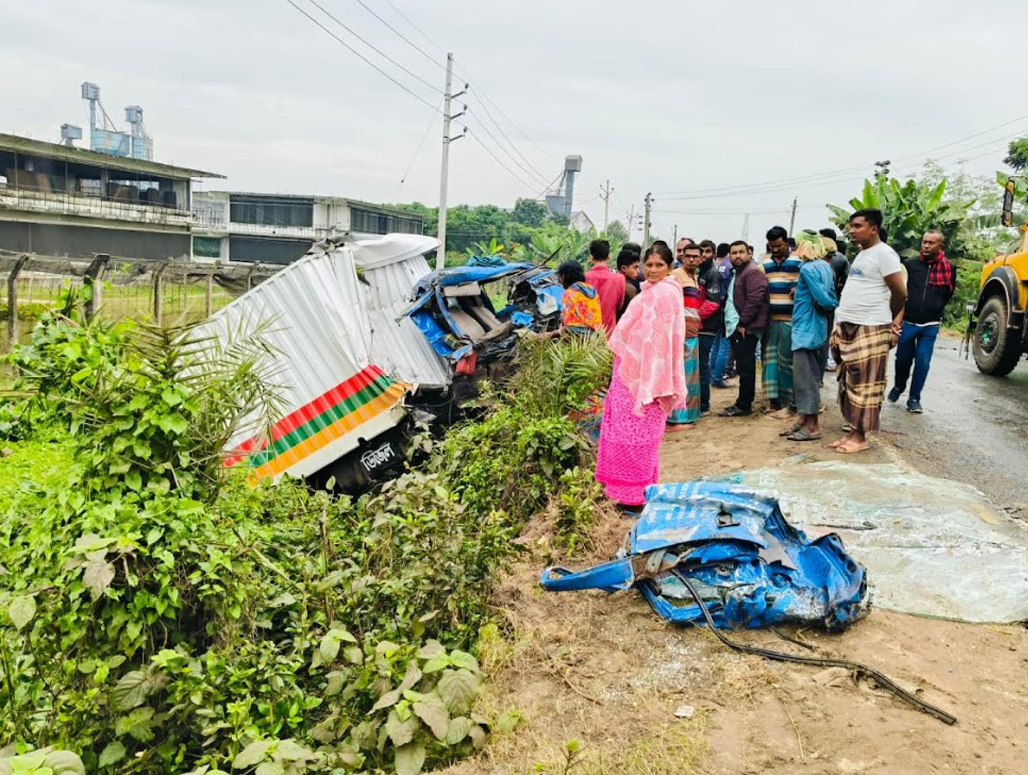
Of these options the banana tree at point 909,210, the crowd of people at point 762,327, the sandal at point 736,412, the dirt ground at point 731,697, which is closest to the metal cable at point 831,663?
the dirt ground at point 731,697

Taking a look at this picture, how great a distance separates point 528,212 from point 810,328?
196ft

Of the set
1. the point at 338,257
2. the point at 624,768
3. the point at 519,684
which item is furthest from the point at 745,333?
the point at 624,768

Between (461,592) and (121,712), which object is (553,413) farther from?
(121,712)

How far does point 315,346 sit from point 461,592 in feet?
13.8

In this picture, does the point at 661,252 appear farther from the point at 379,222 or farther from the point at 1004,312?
the point at 379,222

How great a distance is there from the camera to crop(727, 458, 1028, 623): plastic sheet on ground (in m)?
3.58

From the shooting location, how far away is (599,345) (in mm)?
6160

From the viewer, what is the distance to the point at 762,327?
697cm

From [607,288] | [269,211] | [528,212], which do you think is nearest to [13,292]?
[607,288]

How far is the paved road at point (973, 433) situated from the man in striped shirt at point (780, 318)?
3.09 ft

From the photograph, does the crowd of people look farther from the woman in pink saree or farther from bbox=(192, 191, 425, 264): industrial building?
bbox=(192, 191, 425, 264): industrial building

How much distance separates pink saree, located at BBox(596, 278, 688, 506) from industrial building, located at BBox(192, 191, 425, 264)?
41595 mm

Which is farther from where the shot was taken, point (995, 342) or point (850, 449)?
point (995, 342)

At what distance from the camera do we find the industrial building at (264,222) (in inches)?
1754
